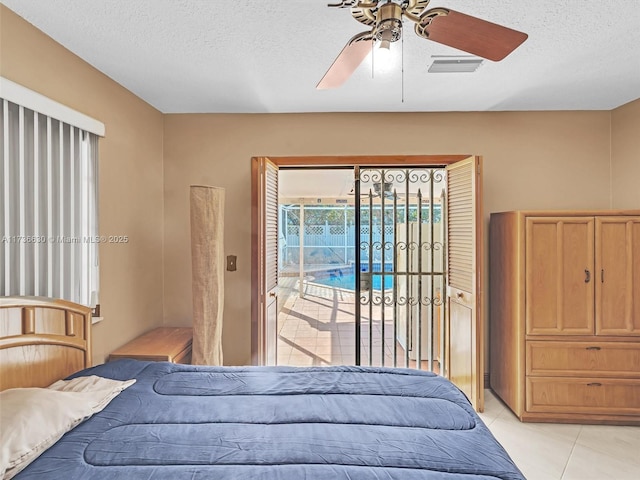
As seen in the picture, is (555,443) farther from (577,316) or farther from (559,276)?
(559,276)

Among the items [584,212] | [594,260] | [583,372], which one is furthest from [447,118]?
[583,372]

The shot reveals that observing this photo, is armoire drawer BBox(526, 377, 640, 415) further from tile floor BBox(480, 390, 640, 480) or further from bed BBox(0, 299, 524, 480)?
bed BBox(0, 299, 524, 480)

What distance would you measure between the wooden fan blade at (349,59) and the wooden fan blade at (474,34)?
0.26 metres


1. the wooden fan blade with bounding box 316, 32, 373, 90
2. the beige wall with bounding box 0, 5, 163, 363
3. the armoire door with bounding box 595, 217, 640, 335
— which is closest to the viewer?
the wooden fan blade with bounding box 316, 32, 373, 90

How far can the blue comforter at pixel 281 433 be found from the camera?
3.95 ft

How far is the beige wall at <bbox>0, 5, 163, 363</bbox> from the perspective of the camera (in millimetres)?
1924

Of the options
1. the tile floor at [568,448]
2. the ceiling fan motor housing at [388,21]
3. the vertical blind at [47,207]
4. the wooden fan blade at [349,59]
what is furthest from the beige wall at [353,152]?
the ceiling fan motor housing at [388,21]

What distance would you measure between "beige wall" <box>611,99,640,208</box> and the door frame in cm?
128

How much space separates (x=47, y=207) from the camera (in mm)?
2020

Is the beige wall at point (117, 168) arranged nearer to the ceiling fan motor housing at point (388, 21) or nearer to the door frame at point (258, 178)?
the door frame at point (258, 178)

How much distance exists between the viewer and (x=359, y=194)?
3.45m

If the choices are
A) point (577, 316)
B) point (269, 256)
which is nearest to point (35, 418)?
point (269, 256)

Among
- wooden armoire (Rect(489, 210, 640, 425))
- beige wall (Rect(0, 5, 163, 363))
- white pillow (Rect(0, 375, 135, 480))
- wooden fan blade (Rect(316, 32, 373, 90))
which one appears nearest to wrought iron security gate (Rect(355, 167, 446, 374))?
Result: wooden armoire (Rect(489, 210, 640, 425))

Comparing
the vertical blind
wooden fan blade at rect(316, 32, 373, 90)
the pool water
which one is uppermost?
wooden fan blade at rect(316, 32, 373, 90)
